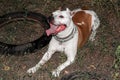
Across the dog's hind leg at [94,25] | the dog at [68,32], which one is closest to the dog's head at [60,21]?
the dog at [68,32]

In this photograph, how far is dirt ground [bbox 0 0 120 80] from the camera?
22.2ft

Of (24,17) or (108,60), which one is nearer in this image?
(108,60)

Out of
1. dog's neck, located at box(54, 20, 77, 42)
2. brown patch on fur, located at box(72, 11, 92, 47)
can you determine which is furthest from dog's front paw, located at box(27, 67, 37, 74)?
brown patch on fur, located at box(72, 11, 92, 47)

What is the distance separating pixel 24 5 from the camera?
28.4 feet

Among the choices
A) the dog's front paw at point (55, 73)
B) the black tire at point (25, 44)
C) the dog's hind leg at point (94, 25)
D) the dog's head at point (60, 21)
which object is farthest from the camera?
the dog's hind leg at point (94, 25)

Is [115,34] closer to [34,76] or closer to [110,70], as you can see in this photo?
[110,70]

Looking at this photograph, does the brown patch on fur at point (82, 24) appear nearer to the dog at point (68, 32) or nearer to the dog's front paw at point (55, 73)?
the dog at point (68, 32)

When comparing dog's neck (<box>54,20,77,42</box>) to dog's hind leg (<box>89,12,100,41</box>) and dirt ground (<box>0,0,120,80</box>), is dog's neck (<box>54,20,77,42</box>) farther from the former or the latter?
dog's hind leg (<box>89,12,100,41</box>)

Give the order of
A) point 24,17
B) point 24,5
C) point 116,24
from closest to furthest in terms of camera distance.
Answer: point 24,17 < point 116,24 < point 24,5

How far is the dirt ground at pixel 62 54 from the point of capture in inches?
266

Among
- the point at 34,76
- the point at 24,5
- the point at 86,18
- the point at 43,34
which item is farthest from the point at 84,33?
the point at 24,5

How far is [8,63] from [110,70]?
1.75m

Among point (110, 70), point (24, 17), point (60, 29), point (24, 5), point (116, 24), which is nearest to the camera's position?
point (60, 29)

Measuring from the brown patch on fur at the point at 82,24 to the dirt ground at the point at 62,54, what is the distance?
9.4 inches
